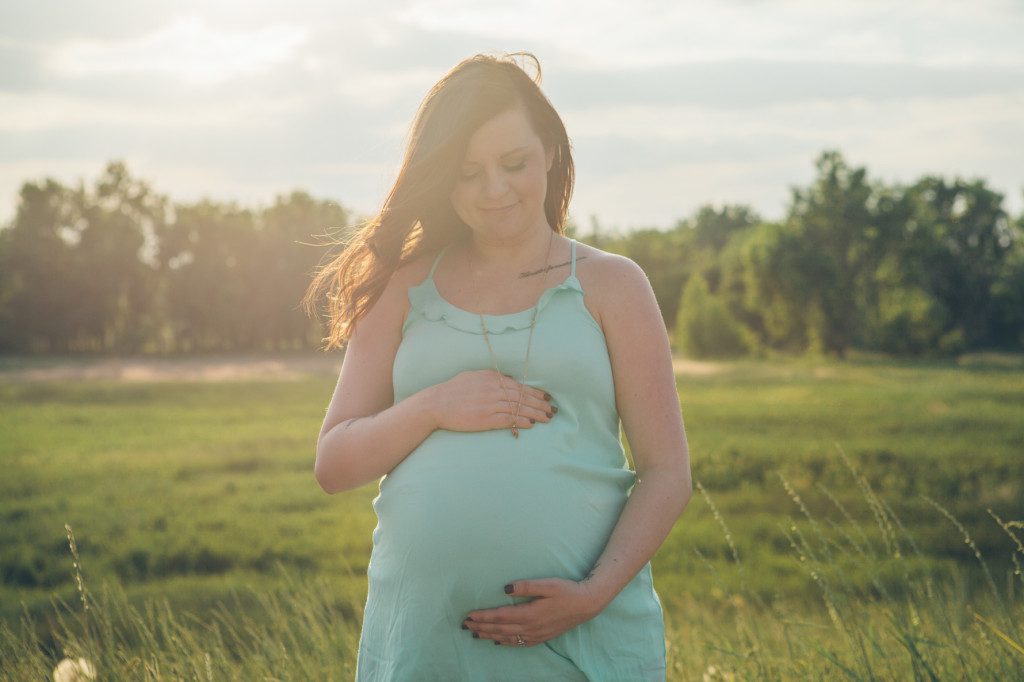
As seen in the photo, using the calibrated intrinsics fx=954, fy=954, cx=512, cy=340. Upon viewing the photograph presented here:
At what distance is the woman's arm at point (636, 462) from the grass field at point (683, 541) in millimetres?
546

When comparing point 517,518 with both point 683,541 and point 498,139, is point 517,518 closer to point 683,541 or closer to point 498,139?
point 498,139

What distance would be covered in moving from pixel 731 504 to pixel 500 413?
13648 mm

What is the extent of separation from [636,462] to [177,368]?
47596 millimetres

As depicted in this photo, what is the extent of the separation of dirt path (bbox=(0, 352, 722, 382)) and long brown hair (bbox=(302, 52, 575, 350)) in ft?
110

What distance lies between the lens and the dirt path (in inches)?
1565

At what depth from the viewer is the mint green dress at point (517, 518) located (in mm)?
2266

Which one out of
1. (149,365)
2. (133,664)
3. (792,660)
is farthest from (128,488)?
(149,365)

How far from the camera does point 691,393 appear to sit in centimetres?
3375

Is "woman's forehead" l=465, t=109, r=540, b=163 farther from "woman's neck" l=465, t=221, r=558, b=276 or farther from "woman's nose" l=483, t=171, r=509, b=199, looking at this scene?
"woman's neck" l=465, t=221, r=558, b=276

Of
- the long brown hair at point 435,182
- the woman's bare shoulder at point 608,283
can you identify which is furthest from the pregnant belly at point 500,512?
the long brown hair at point 435,182

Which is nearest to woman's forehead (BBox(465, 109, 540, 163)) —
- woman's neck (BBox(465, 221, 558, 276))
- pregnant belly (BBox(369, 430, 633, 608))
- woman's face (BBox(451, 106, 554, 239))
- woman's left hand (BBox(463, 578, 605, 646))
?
woman's face (BBox(451, 106, 554, 239))

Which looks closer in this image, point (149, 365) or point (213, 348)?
point (149, 365)

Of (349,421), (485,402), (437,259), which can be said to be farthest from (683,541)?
(485,402)

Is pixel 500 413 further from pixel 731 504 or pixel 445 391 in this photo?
pixel 731 504
